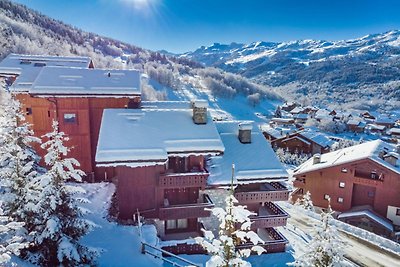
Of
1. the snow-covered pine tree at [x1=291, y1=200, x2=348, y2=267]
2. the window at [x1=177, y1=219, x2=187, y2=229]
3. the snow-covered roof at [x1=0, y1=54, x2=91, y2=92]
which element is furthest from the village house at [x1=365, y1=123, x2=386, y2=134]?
the snow-covered pine tree at [x1=291, y1=200, x2=348, y2=267]

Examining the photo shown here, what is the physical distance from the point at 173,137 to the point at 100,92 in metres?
7.37

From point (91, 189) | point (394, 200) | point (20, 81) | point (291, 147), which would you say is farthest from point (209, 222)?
point (291, 147)

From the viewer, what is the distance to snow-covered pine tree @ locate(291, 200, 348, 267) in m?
10.5

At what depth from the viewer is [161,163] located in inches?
762

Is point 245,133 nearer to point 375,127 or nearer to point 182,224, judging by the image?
point 182,224

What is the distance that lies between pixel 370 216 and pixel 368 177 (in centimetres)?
469

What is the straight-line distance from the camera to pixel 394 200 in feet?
115

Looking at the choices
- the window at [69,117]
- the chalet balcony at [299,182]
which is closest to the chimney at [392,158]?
the chalet balcony at [299,182]

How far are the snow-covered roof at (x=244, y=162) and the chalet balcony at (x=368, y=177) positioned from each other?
64.0 ft

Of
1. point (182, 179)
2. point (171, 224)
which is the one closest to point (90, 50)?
point (171, 224)

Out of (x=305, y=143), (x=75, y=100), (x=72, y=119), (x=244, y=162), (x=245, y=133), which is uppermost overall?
(x=75, y=100)

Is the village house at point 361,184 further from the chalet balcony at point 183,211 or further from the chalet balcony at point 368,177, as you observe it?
the chalet balcony at point 183,211

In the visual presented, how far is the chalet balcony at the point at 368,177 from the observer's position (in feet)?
117

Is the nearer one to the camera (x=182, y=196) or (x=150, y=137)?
(x=150, y=137)
